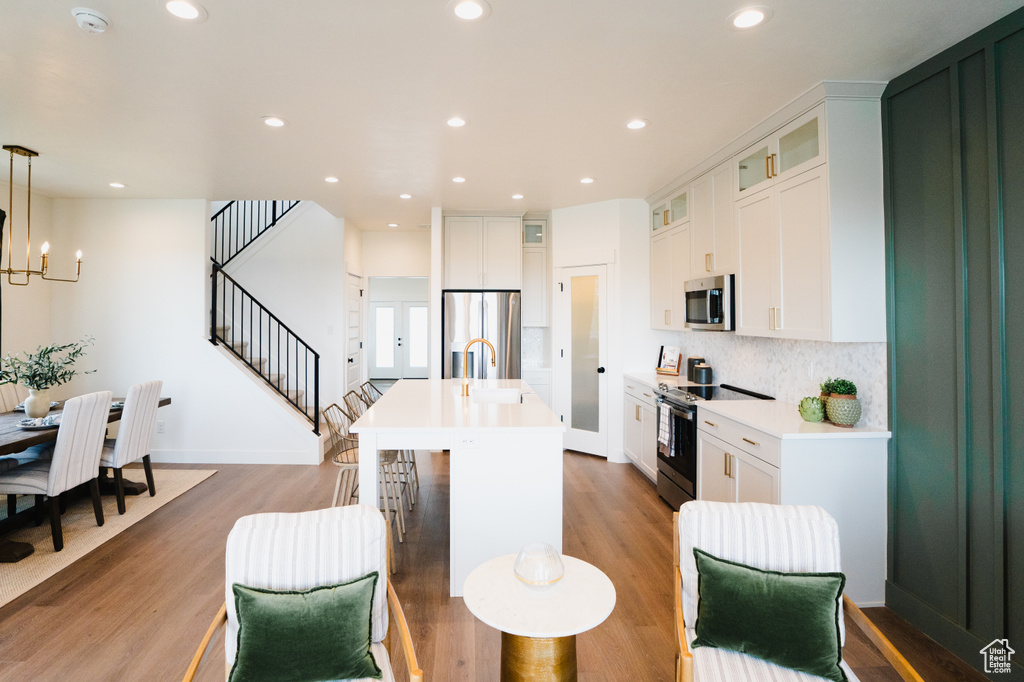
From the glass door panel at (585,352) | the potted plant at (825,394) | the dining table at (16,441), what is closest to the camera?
the potted plant at (825,394)

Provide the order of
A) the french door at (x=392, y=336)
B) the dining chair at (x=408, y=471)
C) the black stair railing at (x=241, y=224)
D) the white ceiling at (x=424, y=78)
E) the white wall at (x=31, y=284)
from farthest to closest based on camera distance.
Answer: the french door at (x=392, y=336), the black stair railing at (x=241, y=224), the white wall at (x=31, y=284), the dining chair at (x=408, y=471), the white ceiling at (x=424, y=78)

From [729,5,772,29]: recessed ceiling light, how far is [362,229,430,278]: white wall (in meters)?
5.93

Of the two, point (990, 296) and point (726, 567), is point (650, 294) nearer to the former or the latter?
point (990, 296)

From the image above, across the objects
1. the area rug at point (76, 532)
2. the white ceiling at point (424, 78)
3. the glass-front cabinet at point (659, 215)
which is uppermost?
the white ceiling at point (424, 78)

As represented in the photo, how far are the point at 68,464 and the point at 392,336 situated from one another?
9.13 meters

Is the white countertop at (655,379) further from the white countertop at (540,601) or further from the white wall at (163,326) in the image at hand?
the white wall at (163,326)

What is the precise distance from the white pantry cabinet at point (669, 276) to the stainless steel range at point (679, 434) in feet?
2.36

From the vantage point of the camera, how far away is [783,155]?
3258mm

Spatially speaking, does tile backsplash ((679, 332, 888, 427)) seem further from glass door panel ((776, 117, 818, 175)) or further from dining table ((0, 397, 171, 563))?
dining table ((0, 397, 171, 563))

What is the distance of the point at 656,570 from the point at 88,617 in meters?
2.94

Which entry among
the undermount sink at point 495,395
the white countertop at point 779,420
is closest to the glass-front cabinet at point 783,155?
the white countertop at point 779,420

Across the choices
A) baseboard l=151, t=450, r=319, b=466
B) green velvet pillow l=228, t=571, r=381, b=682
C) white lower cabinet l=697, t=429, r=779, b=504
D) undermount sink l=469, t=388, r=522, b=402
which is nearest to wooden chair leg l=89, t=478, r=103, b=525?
baseboard l=151, t=450, r=319, b=466

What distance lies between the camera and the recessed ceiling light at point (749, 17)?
84.9 inches

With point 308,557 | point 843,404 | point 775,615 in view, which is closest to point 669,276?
point 843,404
